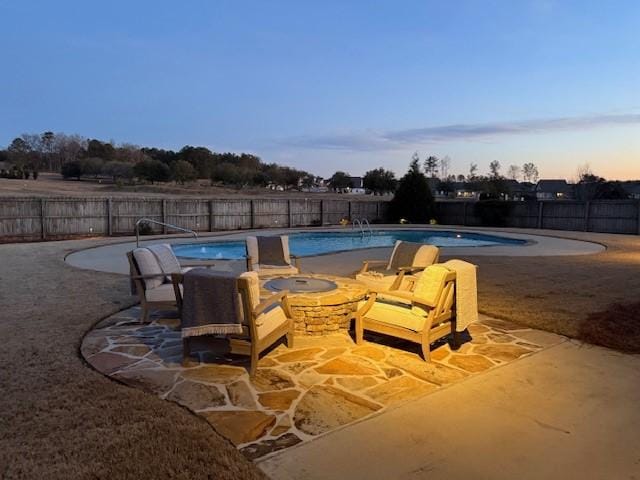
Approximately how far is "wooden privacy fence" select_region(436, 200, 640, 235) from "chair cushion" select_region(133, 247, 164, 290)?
870 inches

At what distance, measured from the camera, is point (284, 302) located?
4441 millimetres

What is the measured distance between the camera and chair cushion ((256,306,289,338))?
3857 mm

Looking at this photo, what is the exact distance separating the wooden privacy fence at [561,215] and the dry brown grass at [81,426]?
22.9 metres

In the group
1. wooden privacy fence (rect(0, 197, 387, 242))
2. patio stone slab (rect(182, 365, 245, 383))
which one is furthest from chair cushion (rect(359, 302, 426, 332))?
wooden privacy fence (rect(0, 197, 387, 242))

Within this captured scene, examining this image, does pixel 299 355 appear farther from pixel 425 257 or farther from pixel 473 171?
pixel 473 171

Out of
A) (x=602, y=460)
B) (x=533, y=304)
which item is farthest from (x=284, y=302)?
(x=533, y=304)

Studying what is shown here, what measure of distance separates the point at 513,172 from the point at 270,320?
76086 millimetres

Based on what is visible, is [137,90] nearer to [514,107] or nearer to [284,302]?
[514,107]

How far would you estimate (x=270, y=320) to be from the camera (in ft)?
13.3

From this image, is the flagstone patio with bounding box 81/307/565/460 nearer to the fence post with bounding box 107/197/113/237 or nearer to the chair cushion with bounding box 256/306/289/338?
the chair cushion with bounding box 256/306/289/338

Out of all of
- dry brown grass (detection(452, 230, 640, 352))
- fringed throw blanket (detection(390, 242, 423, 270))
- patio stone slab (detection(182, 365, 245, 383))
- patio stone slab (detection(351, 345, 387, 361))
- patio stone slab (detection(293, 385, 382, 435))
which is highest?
fringed throw blanket (detection(390, 242, 423, 270))

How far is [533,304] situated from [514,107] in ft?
56.4

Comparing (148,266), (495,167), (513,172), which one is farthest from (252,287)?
(513,172)

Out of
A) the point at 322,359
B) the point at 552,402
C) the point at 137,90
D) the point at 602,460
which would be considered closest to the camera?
the point at 602,460
